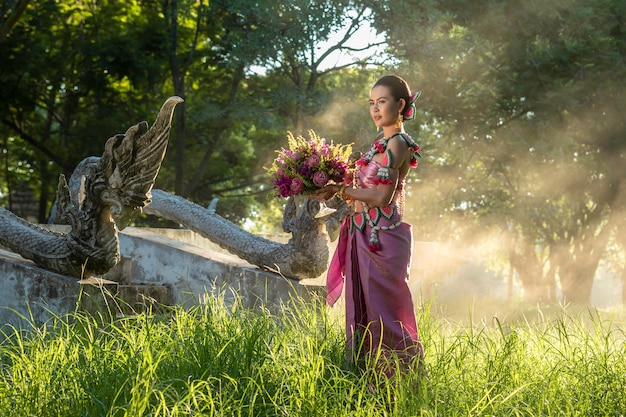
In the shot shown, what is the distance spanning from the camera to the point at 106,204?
6.24 m

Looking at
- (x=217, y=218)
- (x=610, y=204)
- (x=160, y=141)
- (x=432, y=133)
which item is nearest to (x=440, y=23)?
(x=432, y=133)

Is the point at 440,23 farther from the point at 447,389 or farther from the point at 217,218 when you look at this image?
the point at 447,389

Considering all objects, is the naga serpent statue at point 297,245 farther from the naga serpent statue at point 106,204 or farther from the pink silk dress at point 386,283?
the pink silk dress at point 386,283

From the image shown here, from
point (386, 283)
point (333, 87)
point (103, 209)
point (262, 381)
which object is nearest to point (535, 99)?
point (333, 87)

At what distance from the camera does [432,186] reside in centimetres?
2439

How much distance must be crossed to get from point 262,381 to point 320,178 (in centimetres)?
106

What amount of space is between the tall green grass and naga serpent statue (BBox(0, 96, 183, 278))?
99cm

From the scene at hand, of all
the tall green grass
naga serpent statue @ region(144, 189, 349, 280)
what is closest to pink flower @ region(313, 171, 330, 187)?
the tall green grass

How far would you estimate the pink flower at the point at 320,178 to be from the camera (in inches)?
179

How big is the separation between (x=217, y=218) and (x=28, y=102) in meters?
12.9

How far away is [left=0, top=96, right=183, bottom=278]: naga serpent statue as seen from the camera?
6.03m

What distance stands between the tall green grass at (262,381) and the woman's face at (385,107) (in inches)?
47.3

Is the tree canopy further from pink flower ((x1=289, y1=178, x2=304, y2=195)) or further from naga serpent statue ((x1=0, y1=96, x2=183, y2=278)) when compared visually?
pink flower ((x1=289, y1=178, x2=304, y2=195))

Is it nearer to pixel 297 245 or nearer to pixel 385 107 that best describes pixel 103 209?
pixel 297 245
